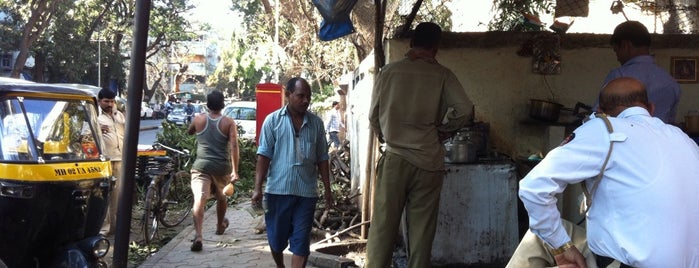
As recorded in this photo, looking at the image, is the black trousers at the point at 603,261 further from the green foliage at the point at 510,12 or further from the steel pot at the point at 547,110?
the green foliage at the point at 510,12

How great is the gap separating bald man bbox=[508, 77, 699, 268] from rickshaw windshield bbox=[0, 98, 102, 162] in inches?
141

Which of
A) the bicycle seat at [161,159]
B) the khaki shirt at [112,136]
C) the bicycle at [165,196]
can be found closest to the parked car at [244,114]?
the bicycle at [165,196]

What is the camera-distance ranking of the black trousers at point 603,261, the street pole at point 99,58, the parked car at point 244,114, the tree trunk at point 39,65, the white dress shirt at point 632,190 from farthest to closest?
the street pole at point 99,58
the tree trunk at point 39,65
the parked car at point 244,114
the black trousers at point 603,261
the white dress shirt at point 632,190

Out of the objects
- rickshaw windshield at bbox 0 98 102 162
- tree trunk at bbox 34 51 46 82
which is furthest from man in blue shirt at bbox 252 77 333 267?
tree trunk at bbox 34 51 46 82

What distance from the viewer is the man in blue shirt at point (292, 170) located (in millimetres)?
4645

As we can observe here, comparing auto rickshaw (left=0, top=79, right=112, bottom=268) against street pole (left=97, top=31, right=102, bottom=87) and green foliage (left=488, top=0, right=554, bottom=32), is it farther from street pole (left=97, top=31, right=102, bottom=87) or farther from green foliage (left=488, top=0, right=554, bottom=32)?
street pole (left=97, top=31, right=102, bottom=87)

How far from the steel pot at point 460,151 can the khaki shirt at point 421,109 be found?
74 cm

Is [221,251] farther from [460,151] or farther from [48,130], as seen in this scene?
[460,151]

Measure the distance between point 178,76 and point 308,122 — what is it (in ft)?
163

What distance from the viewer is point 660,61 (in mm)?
6066

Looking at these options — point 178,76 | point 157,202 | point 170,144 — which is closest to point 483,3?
point 170,144

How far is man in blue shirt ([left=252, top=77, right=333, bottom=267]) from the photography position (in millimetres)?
4645

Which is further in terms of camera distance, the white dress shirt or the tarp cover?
the tarp cover

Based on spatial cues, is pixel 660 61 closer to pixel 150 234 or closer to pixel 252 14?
pixel 150 234
